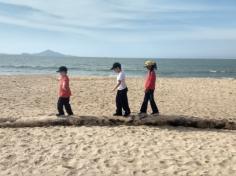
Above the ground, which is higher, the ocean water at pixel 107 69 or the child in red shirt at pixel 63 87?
the child in red shirt at pixel 63 87

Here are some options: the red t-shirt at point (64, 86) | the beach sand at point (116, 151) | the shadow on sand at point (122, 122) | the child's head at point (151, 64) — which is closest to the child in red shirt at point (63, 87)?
the red t-shirt at point (64, 86)

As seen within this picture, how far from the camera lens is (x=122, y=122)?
10.7m

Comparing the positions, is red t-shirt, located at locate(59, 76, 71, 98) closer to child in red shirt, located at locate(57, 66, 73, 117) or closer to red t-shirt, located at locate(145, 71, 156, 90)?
child in red shirt, located at locate(57, 66, 73, 117)

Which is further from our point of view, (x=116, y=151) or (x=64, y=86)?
(x=64, y=86)

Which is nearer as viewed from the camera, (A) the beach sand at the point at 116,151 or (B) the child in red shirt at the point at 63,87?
Result: (A) the beach sand at the point at 116,151

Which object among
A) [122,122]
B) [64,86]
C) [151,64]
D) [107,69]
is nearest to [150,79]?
[151,64]

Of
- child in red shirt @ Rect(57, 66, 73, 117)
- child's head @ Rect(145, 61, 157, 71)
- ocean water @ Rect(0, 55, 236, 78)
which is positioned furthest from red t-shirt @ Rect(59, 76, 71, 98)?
ocean water @ Rect(0, 55, 236, 78)

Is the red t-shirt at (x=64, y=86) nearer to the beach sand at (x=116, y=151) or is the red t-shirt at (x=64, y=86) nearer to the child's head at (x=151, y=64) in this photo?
the beach sand at (x=116, y=151)

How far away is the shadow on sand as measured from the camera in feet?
33.8

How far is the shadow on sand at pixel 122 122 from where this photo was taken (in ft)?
33.8

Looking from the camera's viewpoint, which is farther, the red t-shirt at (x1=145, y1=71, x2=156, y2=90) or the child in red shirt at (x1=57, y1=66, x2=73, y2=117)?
the red t-shirt at (x1=145, y1=71, x2=156, y2=90)

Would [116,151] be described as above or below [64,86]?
below

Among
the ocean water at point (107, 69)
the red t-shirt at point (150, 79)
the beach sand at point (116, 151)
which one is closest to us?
the beach sand at point (116, 151)

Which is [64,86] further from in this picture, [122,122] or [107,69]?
[107,69]
